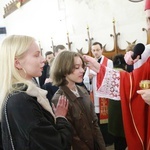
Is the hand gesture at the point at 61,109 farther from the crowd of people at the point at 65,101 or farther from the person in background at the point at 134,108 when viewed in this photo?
the person in background at the point at 134,108

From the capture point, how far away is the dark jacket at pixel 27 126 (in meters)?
1.24

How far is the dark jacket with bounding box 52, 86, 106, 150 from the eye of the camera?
1.99 metres

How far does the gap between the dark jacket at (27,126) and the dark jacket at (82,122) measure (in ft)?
2.18

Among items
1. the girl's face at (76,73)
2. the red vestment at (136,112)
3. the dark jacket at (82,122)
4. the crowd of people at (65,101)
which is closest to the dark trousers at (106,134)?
the crowd of people at (65,101)

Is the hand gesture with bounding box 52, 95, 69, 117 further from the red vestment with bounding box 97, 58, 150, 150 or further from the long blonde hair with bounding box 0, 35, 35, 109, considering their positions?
the red vestment with bounding box 97, 58, 150, 150

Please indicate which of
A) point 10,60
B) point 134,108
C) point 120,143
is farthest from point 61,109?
point 120,143

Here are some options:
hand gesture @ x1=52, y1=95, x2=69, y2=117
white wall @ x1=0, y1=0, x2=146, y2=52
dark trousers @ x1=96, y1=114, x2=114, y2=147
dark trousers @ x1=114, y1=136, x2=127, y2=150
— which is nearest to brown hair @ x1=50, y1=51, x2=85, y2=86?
hand gesture @ x1=52, y1=95, x2=69, y2=117

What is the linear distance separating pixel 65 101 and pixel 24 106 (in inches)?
21.7

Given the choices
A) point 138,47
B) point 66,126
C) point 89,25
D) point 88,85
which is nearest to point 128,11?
point 89,25

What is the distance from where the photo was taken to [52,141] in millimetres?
1302

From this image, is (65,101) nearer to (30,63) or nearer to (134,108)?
(30,63)

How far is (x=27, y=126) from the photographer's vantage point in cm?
123

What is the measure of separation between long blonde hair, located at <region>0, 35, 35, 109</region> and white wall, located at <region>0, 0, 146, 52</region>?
177 inches

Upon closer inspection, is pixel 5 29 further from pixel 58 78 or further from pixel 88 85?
pixel 58 78
